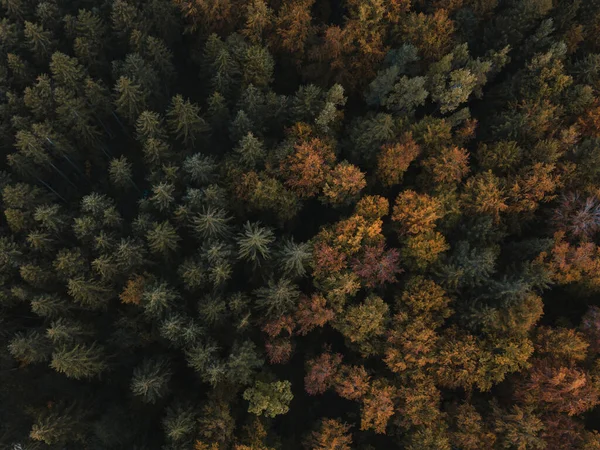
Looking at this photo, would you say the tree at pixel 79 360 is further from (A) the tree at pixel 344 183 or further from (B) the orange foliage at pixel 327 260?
(A) the tree at pixel 344 183

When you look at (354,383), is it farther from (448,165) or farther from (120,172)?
(120,172)

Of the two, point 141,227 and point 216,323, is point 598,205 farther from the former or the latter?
point 141,227

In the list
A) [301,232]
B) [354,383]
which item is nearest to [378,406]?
[354,383]

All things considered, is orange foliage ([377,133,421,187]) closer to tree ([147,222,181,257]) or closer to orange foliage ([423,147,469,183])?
orange foliage ([423,147,469,183])

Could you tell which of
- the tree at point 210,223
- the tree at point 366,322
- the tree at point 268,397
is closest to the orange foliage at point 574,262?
the tree at point 366,322

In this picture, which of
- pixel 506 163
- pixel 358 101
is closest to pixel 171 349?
pixel 358 101

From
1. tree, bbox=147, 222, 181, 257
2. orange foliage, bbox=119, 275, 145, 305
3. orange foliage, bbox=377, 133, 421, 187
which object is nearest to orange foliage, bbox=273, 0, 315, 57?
orange foliage, bbox=377, 133, 421, 187
